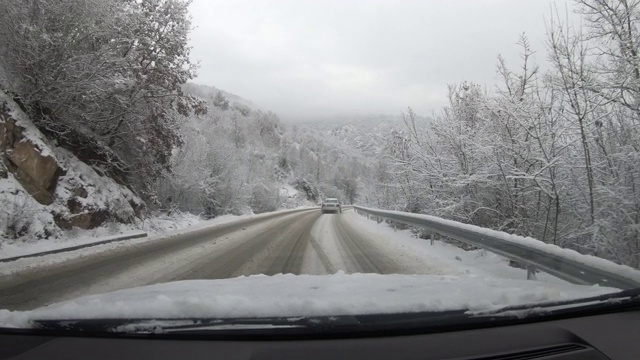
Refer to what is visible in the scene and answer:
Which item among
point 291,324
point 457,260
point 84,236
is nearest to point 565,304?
point 291,324

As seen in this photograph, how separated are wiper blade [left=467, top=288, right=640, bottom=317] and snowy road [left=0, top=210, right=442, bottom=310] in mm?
4440

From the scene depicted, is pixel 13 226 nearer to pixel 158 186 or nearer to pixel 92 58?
pixel 92 58

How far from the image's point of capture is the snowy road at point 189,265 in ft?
20.7

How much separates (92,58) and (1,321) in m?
11.9

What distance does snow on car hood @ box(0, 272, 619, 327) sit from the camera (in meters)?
2.78

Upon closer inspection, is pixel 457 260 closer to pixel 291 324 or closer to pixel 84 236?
pixel 291 324

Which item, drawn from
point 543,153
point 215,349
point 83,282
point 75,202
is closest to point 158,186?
point 75,202

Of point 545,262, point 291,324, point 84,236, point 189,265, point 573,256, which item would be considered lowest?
point 84,236

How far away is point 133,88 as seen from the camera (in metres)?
15.4

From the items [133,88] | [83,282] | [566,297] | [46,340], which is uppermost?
[133,88]

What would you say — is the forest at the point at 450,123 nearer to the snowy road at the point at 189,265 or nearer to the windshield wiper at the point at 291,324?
the snowy road at the point at 189,265

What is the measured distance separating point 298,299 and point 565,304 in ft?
5.89

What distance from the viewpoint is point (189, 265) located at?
842 centimetres

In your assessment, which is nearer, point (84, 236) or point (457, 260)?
point (457, 260)
